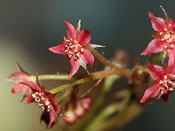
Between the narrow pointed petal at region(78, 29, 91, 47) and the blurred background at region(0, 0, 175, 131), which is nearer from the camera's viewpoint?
the narrow pointed petal at region(78, 29, 91, 47)

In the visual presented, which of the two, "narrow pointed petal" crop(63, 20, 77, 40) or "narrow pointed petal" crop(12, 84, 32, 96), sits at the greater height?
"narrow pointed petal" crop(63, 20, 77, 40)

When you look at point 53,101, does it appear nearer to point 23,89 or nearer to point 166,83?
point 23,89

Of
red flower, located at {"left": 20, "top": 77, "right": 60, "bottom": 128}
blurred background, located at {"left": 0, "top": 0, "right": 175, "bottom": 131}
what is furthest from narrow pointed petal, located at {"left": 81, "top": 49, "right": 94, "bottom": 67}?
blurred background, located at {"left": 0, "top": 0, "right": 175, "bottom": 131}

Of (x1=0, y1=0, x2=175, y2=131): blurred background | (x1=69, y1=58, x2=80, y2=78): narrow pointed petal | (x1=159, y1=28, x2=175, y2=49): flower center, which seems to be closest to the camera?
(x1=69, y1=58, x2=80, y2=78): narrow pointed petal

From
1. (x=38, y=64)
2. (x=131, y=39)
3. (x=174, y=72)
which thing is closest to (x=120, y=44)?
(x=131, y=39)

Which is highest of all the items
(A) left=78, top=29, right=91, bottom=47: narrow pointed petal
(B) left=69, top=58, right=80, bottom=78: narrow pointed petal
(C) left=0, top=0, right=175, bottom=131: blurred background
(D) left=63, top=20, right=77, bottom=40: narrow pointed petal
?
(D) left=63, top=20, right=77, bottom=40: narrow pointed petal

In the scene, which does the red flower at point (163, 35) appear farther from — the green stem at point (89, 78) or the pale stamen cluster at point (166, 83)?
the green stem at point (89, 78)

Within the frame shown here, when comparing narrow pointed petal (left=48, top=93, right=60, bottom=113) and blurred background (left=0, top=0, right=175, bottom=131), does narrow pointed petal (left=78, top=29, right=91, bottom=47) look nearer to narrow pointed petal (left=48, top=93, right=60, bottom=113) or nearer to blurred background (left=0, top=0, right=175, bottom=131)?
narrow pointed petal (left=48, top=93, right=60, bottom=113)

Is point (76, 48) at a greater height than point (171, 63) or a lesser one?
greater

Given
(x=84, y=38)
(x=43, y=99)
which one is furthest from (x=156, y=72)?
(x=43, y=99)
